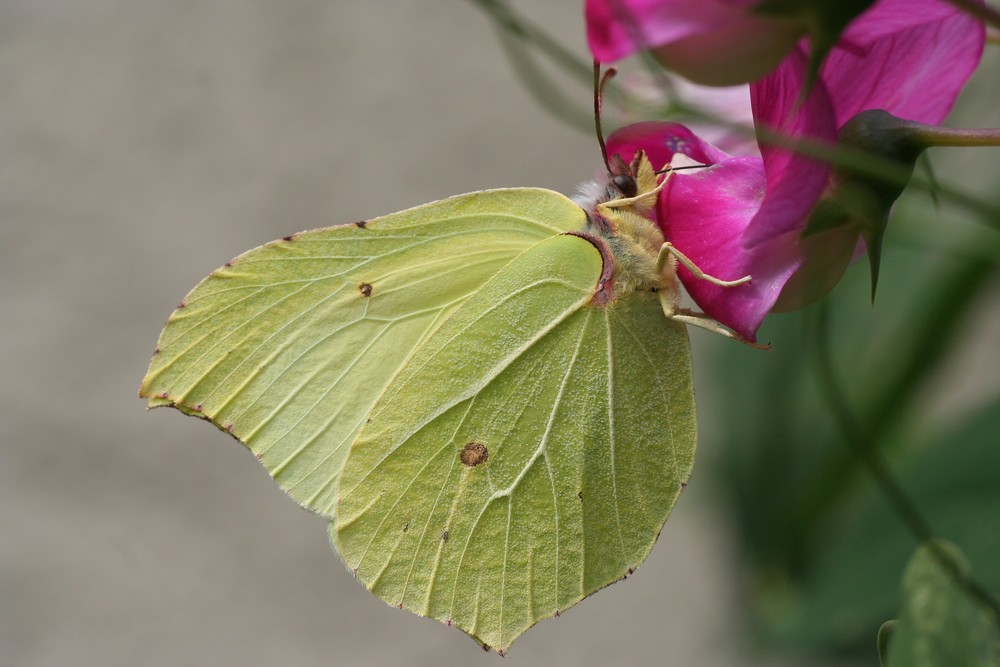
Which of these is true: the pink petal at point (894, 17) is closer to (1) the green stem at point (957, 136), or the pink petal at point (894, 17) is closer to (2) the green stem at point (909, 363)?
(1) the green stem at point (957, 136)

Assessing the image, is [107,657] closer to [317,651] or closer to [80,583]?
[80,583]

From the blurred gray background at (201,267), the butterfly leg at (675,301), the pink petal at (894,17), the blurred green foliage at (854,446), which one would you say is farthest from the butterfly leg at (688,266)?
the blurred gray background at (201,267)

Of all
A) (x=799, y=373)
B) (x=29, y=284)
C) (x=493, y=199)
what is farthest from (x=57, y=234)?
(x=493, y=199)

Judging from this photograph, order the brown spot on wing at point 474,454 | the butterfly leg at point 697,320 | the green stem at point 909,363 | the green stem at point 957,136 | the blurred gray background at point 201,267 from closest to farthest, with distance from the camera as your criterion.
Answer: the green stem at point 957,136 < the butterfly leg at point 697,320 < the brown spot on wing at point 474,454 < the green stem at point 909,363 < the blurred gray background at point 201,267

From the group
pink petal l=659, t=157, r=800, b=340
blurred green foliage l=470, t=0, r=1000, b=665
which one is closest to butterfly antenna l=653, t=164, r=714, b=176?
pink petal l=659, t=157, r=800, b=340

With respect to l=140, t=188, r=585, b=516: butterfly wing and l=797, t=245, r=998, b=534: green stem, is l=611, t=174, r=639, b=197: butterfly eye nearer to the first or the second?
l=140, t=188, r=585, b=516: butterfly wing
